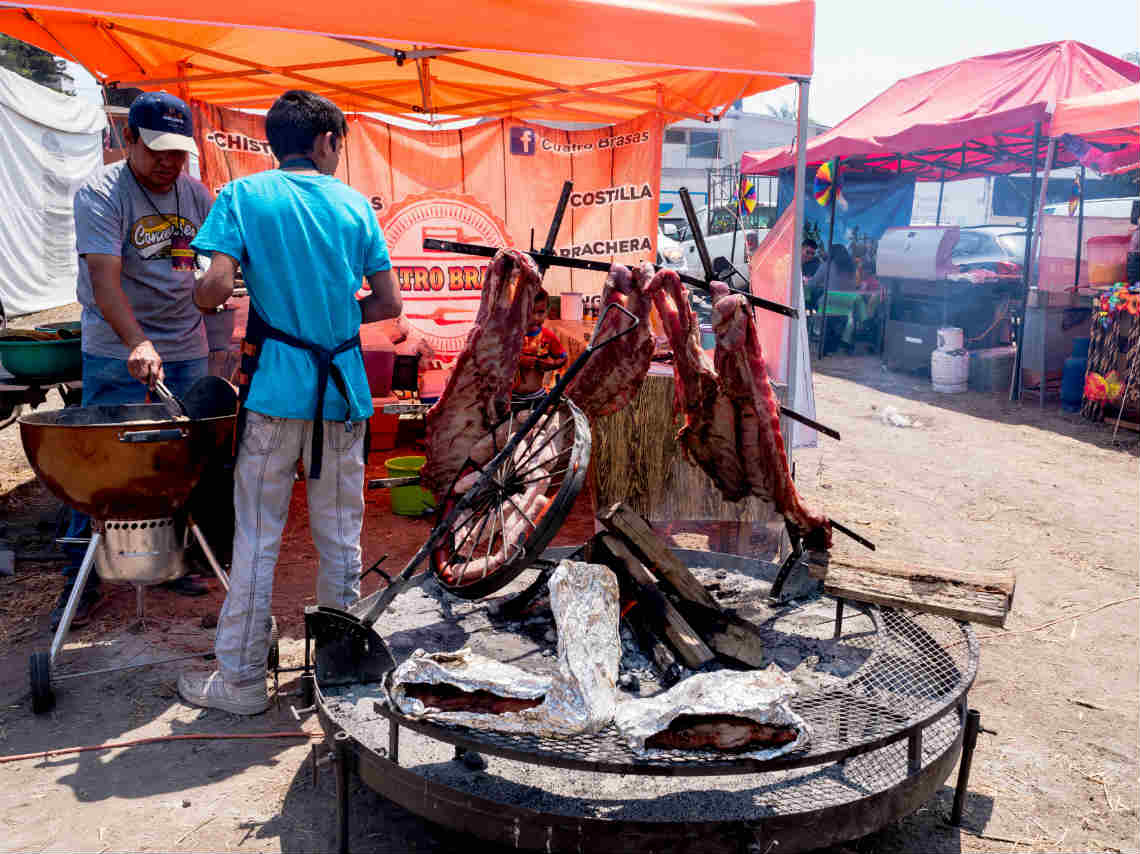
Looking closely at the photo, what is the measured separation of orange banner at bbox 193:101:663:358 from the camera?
302 inches

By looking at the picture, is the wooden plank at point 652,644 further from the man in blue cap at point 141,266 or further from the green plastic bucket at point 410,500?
the green plastic bucket at point 410,500

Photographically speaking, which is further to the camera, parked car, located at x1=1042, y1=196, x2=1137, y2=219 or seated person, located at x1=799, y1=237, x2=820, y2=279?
seated person, located at x1=799, y1=237, x2=820, y2=279

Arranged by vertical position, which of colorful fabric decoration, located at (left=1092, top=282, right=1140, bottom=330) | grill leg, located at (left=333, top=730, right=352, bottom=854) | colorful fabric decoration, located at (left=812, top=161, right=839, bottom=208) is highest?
colorful fabric decoration, located at (left=812, top=161, right=839, bottom=208)

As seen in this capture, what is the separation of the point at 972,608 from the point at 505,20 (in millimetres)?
3660

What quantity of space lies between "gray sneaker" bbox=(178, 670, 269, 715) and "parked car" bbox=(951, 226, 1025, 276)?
42.8 feet

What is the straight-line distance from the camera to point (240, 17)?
4230 mm

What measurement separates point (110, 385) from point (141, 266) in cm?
66

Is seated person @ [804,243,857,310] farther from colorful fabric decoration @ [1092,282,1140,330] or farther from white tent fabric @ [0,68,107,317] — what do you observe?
white tent fabric @ [0,68,107,317]

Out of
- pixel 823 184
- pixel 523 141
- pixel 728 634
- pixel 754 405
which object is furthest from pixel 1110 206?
pixel 728 634

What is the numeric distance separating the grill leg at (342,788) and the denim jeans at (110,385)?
2.49 m

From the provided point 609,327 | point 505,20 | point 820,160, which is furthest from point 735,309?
point 820,160

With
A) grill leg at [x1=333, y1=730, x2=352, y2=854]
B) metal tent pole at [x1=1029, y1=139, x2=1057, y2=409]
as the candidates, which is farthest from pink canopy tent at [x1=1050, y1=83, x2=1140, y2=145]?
grill leg at [x1=333, y1=730, x2=352, y2=854]

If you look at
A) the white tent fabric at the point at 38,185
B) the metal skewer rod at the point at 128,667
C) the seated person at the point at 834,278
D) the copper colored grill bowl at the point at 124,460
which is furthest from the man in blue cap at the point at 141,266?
the seated person at the point at 834,278

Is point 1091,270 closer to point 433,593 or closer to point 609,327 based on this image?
point 609,327
